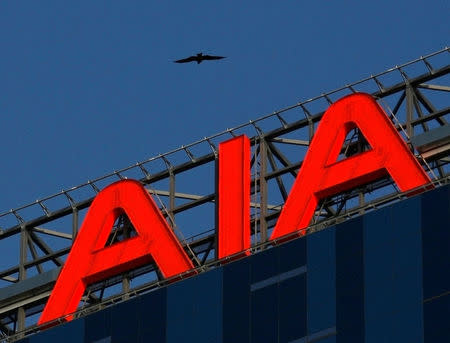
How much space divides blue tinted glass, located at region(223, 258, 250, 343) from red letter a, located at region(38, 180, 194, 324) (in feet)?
23.5

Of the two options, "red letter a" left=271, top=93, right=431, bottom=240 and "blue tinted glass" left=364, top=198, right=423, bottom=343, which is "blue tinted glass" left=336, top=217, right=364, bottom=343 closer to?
"blue tinted glass" left=364, top=198, right=423, bottom=343

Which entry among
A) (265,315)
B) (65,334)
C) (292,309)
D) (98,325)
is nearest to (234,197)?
(98,325)

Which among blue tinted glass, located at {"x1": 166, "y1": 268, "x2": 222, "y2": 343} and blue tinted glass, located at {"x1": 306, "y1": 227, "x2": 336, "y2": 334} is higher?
blue tinted glass, located at {"x1": 166, "y1": 268, "x2": 222, "y2": 343}

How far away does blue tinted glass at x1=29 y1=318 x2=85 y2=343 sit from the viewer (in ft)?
458

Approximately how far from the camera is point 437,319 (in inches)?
4879

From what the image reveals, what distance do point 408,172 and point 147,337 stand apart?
52.5 ft

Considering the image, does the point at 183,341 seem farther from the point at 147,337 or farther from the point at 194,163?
the point at 194,163

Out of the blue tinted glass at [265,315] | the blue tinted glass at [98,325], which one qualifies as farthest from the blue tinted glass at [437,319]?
the blue tinted glass at [98,325]

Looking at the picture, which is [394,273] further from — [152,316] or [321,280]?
[152,316]

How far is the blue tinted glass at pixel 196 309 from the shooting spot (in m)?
134

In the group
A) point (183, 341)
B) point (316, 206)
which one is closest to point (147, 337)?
point (183, 341)

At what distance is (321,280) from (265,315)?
141 inches

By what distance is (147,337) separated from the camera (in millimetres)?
136375

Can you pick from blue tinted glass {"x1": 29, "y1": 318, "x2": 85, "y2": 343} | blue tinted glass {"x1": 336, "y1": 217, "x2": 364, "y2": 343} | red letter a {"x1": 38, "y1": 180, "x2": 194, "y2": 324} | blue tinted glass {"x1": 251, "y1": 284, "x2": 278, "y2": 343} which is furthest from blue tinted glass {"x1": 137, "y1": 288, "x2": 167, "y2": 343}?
blue tinted glass {"x1": 336, "y1": 217, "x2": 364, "y2": 343}
